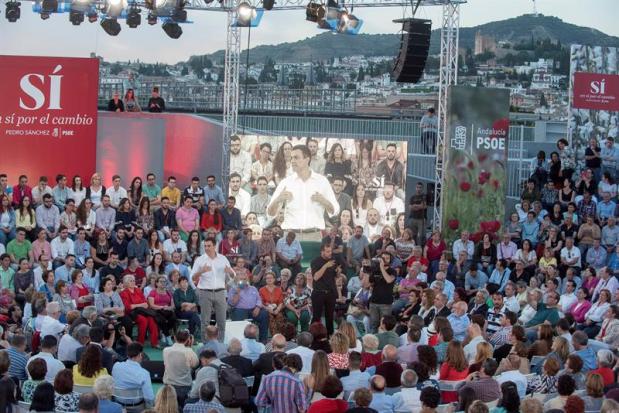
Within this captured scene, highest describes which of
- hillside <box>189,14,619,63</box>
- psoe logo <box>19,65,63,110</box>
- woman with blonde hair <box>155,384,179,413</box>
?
hillside <box>189,14,619,63</box>

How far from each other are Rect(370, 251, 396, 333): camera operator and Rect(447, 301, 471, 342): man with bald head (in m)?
2.04

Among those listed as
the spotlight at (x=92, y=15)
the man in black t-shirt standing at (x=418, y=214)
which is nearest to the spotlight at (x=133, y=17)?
the spotlight at (x=92, y=15)

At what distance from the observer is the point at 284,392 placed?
9891mm

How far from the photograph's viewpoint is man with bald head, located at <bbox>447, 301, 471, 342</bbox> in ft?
45.8

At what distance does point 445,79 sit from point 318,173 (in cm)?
263

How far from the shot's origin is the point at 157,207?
18609 millimetres

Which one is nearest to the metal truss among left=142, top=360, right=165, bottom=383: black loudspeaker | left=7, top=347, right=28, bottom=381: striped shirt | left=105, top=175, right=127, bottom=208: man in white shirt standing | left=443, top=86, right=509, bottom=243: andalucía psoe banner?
left=443, top=86, right=509, bottom=243: andalucía psoe banner

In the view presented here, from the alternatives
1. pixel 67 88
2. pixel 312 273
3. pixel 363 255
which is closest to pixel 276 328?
pixel 312 273

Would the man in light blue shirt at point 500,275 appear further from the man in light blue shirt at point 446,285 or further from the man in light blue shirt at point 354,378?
the man in light blue shirt at point 354,378

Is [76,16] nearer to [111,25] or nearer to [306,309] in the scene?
[111,25]

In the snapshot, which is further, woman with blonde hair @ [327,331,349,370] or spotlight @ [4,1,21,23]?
spotlight @ [4,1,21,23]

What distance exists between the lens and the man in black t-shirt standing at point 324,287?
609 inches

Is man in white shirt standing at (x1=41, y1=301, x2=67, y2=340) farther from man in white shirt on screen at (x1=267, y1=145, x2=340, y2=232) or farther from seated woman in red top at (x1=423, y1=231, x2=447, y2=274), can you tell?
man in white shirt on screen at (x1=267, y1=145, x2=340, y2=232)

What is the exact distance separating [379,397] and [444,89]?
10619mm
